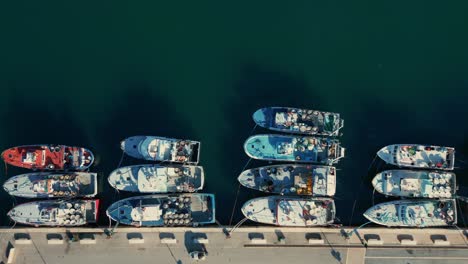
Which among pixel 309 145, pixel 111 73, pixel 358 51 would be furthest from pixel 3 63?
pixel 358 51

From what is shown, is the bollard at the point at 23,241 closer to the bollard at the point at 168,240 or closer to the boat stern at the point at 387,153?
the bollard at the point at 168,240

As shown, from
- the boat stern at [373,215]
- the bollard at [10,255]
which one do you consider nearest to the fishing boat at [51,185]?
the bollard at [10,255]

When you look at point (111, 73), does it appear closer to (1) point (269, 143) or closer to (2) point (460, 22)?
(1) point (269, 143)

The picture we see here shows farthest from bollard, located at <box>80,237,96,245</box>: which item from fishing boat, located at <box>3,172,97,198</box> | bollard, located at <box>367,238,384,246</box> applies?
bollard, located at <box>367,238,384,246</box>

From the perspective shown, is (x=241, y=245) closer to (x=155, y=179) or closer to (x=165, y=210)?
(x=165, y=210)

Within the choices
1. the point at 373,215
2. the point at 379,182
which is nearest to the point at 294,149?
the point at 379,182
